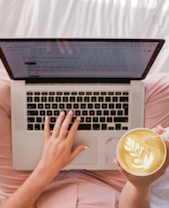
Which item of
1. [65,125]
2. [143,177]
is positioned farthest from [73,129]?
[143,177]

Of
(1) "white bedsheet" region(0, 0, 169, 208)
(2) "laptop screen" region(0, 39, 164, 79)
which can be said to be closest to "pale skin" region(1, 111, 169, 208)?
(2) "laptop screen" region(0, 39, 164, 79)

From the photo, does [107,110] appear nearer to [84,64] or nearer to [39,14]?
[84,64]

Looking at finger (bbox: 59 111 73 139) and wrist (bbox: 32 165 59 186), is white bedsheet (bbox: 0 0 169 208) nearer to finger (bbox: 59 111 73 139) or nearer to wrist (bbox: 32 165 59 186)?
finger (bbox: 59 111 73 139)

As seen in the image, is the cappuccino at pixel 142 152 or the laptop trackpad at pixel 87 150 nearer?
the cappuccino at pixel 142 152

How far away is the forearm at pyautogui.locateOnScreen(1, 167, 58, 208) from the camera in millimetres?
955

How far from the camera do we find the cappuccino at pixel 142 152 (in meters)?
0.79

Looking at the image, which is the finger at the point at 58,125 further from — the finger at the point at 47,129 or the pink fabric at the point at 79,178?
the pink fabric at the point at 79,178

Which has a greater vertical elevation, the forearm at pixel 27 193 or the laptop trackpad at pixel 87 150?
the laptop trackpad at pixel 87 150

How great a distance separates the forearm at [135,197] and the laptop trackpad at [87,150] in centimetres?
14

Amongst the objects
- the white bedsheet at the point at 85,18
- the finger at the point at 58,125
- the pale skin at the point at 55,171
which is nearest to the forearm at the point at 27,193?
the pale skin at the point at 55,171

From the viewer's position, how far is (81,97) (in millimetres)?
1022

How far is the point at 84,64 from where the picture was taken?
0.99 m

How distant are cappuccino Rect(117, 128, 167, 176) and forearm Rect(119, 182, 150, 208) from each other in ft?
0.46

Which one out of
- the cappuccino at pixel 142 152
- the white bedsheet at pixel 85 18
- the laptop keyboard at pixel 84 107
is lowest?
the cappuccino at pixel 142 152
